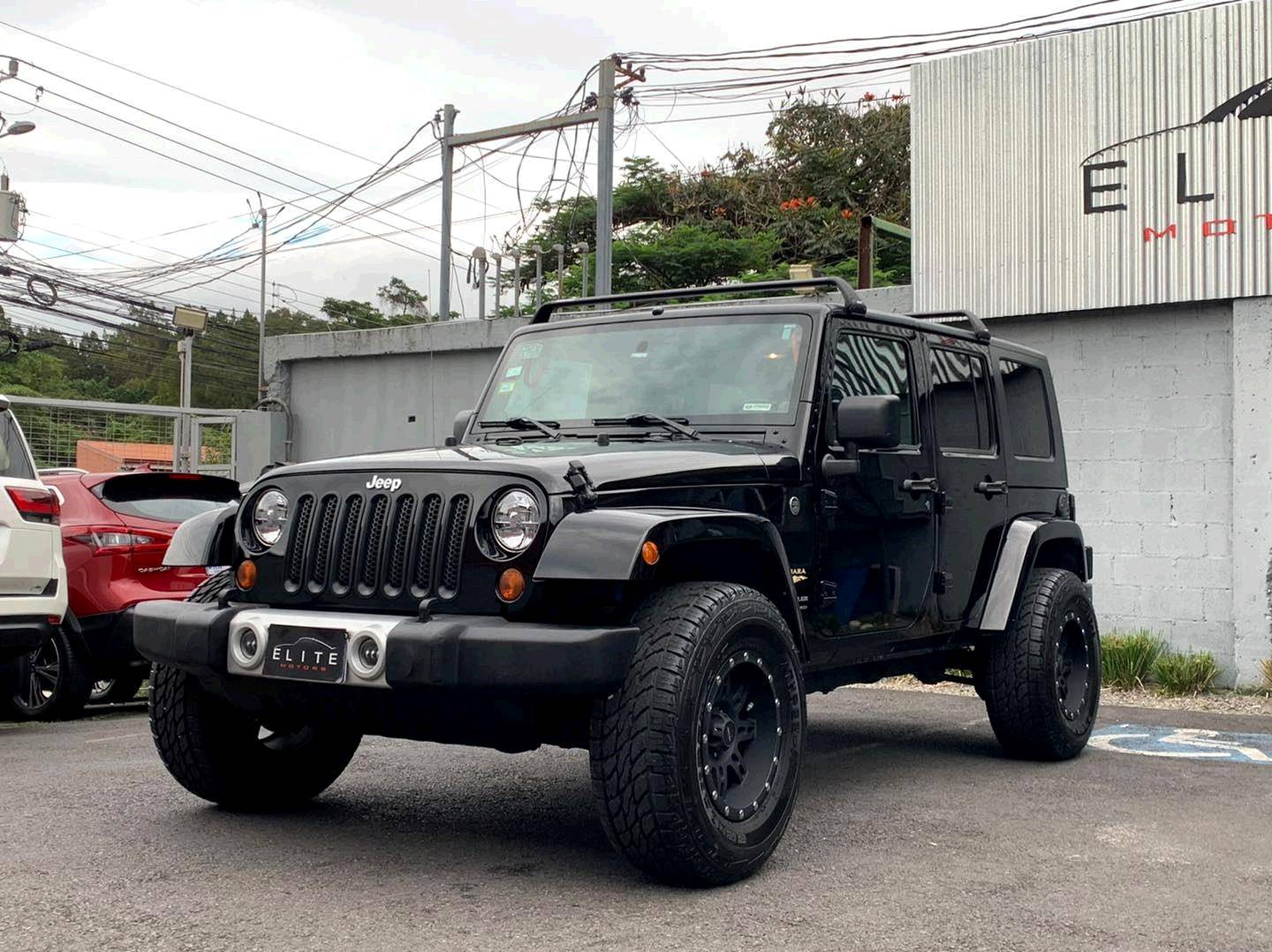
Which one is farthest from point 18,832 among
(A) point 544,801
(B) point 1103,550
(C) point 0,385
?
(C) point 0,385

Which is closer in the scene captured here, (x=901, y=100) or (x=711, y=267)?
(x=711, y=267)

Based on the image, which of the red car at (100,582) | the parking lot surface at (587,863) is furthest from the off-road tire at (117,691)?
the parking lot surface at (587,863)

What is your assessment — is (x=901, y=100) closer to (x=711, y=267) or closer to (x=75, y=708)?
(x=711, y=267)

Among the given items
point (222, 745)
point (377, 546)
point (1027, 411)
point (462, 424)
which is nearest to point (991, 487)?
point (1027, 411)

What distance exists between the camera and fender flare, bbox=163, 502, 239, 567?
534 cm

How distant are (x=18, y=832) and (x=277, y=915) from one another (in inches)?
62.2

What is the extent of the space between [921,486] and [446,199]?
59.1 ft

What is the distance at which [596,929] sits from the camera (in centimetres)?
415

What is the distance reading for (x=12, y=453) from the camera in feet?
26.7

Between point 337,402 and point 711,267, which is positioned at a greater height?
point 711,267

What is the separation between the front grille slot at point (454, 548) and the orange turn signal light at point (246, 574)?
82cm

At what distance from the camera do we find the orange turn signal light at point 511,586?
4.57 m

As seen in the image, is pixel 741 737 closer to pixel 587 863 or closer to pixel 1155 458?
pixel 587 863

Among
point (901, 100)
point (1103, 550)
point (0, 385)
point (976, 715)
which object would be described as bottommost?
point (976, 715)
